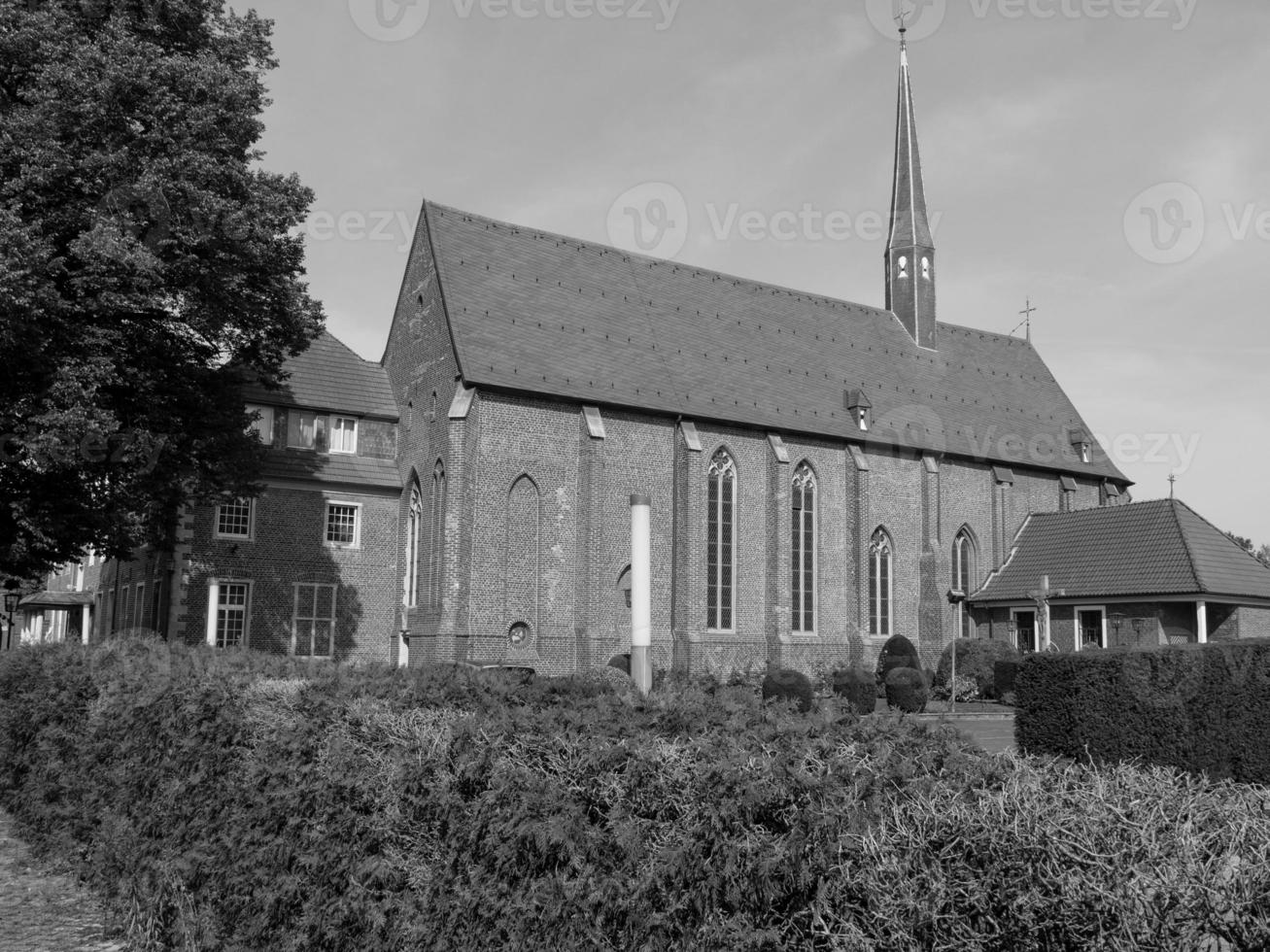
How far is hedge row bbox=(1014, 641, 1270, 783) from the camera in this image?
1334 cm

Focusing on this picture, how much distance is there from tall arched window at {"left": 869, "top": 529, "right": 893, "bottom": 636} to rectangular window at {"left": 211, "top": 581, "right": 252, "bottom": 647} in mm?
19306

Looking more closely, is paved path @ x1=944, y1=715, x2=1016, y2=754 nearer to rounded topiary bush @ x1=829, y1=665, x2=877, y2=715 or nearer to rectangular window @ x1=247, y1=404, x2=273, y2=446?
rounded topiary bush @ x1=829, y1=665, x2=877, y2=715

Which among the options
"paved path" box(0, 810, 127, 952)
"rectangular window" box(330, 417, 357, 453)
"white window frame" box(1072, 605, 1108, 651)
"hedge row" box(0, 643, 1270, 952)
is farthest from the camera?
"white window frame" box(1072, 605, 1108, 651)

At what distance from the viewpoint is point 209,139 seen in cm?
1988

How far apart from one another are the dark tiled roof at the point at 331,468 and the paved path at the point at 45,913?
19.4 m

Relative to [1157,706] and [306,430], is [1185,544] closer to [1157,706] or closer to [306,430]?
[1157,706]

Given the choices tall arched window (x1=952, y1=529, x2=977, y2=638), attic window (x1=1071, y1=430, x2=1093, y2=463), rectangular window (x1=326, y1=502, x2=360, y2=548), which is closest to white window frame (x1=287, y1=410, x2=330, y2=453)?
rectangular window (x1=326, y1=502, x2=360, y2=548)

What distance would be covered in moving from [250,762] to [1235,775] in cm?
1253

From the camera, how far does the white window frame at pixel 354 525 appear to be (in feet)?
98.8

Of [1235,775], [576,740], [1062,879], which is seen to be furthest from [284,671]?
[1235,775]

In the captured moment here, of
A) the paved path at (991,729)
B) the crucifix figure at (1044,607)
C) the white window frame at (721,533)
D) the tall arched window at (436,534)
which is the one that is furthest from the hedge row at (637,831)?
the crucifix figure at (1044,607)

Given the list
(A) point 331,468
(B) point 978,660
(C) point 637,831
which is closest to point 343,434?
(A) point 331,468

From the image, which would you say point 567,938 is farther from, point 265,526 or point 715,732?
point 265,526

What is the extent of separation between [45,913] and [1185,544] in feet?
106
